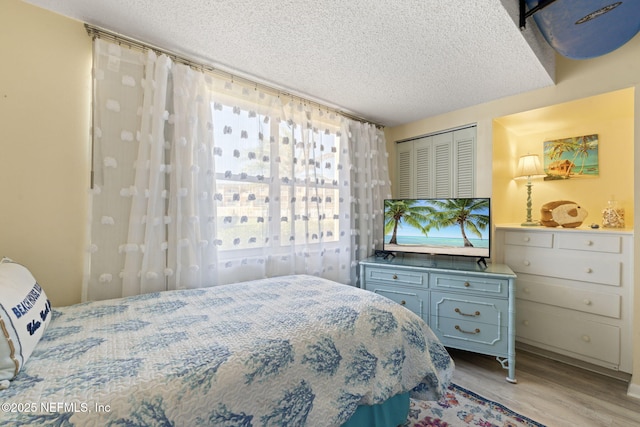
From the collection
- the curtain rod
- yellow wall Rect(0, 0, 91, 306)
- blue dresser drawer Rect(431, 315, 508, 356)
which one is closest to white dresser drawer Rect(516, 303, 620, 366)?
blue dresser drawer Rect(431, 315, 508, 356)

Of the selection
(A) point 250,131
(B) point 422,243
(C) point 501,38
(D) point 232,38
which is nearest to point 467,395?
(B) point 422,243

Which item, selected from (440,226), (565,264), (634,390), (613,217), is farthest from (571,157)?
(634,390)

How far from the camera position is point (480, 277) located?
2.28 meters

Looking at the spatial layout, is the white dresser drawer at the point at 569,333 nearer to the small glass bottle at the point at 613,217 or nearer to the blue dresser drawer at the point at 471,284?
the blue dresser drawer at the point at 471,284

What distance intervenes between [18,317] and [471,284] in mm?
2650

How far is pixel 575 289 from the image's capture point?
7.68 ft

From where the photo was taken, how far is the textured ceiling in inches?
58.9

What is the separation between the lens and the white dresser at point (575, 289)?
6.97 feet

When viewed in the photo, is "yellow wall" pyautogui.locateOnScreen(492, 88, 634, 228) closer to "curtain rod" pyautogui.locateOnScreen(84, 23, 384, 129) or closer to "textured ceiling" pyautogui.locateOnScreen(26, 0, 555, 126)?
"textured ceiling" pyautogui.locateOnScreen(26, 0, 555, 126)

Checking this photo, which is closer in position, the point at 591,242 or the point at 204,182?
the point at 204,182

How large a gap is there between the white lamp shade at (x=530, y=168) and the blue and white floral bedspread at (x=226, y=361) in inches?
84.4

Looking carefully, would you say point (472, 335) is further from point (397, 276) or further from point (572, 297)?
point (572, 297)

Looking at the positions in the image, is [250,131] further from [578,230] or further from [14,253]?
[578,230]

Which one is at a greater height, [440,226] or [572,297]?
[440,226]
